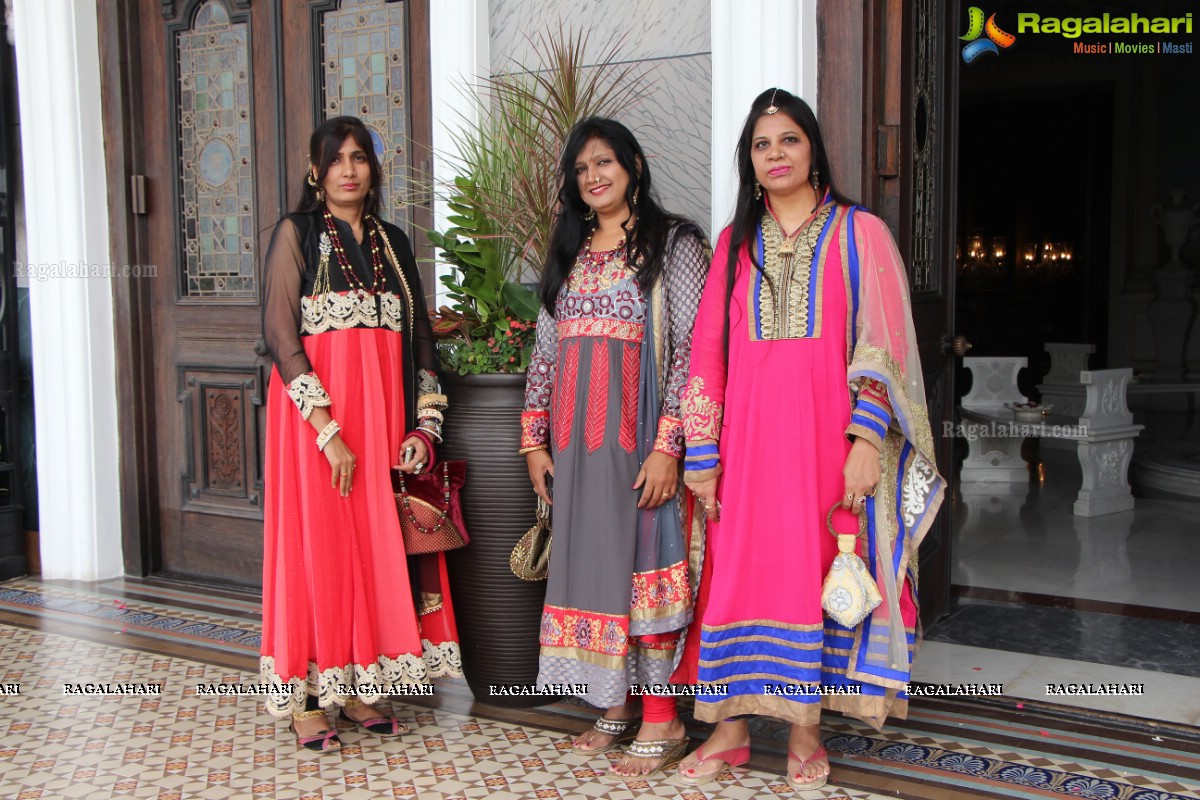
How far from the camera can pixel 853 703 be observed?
95.2 inches

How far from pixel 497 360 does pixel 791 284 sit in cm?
90

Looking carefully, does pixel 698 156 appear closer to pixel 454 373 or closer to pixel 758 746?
pixel 454 373

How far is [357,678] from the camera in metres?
2.75

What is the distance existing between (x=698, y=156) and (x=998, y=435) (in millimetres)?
3939

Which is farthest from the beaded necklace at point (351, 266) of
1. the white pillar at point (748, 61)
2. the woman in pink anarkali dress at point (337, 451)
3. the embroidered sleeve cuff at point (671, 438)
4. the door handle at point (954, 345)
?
the door handle at point (954, 345)

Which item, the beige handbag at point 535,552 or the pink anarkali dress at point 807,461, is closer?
the pink anarkali dress at point 807,461

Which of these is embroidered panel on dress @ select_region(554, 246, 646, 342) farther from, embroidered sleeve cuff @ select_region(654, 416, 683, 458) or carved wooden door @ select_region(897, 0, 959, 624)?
carved wooden door @ select_region(897, 0, 959, 624)

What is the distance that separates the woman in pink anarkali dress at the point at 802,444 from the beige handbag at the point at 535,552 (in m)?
0.49

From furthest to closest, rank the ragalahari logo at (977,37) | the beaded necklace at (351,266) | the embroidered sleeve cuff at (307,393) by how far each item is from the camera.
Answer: the ragalahari logo at (977,37), the beaded necklace at (351,266), the embroidered sleeve cuff at (307,393)

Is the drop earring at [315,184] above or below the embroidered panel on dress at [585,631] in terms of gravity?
above

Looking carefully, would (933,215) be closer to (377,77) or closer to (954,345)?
(954,345)

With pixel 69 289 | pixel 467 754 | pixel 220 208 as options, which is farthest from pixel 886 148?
pixel 69 289

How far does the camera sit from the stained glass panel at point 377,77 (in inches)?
150

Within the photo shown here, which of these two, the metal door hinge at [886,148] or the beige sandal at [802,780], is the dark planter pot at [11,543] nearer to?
the beige sandal at [802,780]
